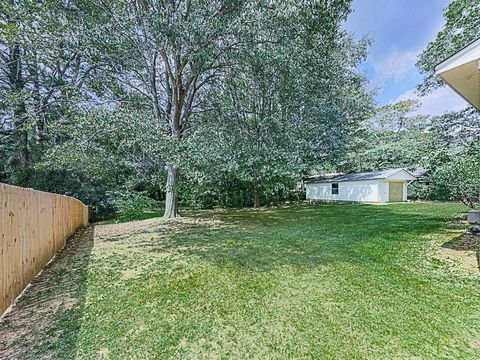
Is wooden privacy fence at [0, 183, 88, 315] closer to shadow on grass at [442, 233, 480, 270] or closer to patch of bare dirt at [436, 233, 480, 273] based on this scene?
patch of bare dirt at [436, 233, 480, 273]

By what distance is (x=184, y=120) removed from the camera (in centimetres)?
1022

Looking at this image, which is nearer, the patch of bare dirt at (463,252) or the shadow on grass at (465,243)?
the patch of bare dirt at (463,252)

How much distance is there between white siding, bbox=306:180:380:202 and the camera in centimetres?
1717

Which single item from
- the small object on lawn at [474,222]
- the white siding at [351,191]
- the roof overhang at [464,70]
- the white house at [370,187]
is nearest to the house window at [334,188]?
the white house at [370,187]

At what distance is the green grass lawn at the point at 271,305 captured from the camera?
211 cm

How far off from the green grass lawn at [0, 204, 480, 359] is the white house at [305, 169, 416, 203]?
42.9 feet

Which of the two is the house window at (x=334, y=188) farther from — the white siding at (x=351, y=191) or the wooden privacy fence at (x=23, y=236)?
the wooden privacy fence at (x=23, y=236)

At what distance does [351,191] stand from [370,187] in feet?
4.90

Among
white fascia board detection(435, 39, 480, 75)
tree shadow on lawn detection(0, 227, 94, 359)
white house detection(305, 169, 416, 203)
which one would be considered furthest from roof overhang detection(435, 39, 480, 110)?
white house detection(305, 169, 416, 203)

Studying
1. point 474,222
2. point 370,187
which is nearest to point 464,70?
point 474,222

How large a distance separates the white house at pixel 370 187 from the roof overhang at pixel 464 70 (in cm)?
1389

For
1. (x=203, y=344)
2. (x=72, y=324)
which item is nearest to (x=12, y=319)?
(x=72, y=324)

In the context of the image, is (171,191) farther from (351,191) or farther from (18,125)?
(351,191)

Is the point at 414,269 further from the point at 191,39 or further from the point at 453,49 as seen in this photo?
the point at 453,49
